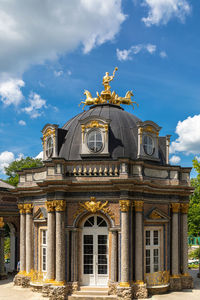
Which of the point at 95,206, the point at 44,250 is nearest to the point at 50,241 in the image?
the point at 44,250

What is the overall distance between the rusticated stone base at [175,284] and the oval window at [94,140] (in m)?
8.89

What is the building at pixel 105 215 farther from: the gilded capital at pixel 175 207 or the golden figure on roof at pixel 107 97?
the golden figure on roof at pixel 107 97

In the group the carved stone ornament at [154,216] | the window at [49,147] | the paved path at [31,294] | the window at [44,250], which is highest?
the window at [49,147]

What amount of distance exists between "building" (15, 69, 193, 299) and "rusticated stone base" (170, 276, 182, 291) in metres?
0.05

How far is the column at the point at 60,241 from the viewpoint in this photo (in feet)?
60.6

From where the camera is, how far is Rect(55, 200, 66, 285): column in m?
18.5

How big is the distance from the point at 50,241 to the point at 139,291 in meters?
5.39

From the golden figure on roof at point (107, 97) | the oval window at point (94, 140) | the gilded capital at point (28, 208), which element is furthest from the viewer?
the golden figure on roof at point (107, 97)

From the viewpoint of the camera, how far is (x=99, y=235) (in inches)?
762

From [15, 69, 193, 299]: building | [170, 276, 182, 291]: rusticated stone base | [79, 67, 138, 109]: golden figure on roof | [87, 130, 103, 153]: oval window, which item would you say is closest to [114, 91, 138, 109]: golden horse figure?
[79, 67, 138, 109]: golden figure on roof

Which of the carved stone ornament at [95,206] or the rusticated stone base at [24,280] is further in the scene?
the rusticated stone base at [24,280]

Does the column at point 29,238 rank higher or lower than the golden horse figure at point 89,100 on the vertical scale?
lower

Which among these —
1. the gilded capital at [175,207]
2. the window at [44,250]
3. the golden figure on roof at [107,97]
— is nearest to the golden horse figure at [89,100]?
the golden figure on roof at [107,97]

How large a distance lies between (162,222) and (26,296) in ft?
28.5
